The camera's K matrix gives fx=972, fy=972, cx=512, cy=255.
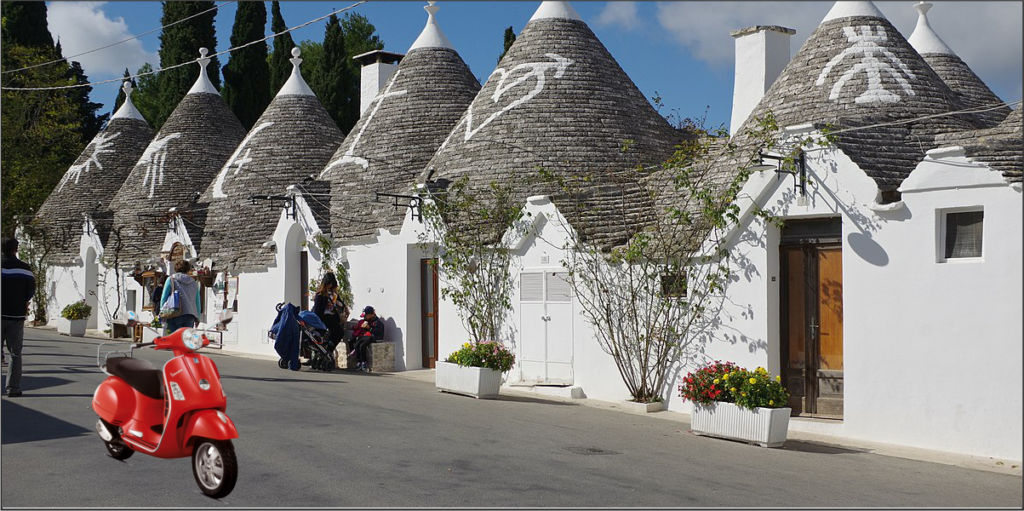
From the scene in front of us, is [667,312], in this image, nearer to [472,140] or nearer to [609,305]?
[609,305]

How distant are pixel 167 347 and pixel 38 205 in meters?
38.2

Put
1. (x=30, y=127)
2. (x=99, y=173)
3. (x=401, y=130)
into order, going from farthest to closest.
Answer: (x=30, y=127)
(x=99, y=173)
(x=401, y=130)

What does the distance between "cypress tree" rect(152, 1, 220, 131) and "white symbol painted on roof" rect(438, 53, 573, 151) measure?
21.4 m

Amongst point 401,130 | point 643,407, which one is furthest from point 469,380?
point 401,130

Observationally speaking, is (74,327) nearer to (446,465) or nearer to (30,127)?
(30,127)

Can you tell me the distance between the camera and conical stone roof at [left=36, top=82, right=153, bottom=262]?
33625mm

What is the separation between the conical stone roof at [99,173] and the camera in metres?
33.6

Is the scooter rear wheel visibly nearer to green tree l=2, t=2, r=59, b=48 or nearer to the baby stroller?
the baby stroller

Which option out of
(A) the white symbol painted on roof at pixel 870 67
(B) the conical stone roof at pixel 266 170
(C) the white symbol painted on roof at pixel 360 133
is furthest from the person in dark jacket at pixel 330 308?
(A) the white symbol painted on roof at pixel 870 67

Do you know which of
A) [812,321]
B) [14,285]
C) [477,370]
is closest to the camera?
[14,285]

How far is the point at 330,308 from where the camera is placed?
749 inches

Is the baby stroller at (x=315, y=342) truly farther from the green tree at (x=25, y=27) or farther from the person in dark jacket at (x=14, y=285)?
the green tree at (x=25, y=27)

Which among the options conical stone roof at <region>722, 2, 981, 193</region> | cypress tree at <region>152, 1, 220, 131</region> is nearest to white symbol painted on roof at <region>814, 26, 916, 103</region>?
conical stone roof at <region>722, 2, 981, 193</region>

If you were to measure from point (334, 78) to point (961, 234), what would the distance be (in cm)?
3468
